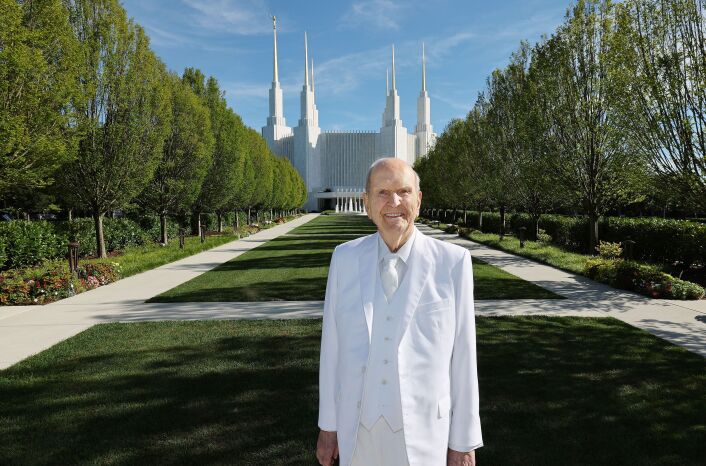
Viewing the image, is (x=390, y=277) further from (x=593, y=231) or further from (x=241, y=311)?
(x=593, y=231)

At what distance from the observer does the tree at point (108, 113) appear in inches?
643

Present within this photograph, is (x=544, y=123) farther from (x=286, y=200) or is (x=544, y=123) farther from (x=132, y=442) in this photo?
(x=286, y=200)

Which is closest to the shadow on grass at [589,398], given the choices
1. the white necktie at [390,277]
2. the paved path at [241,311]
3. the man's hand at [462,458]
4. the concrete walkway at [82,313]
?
the paved path at [241,311]

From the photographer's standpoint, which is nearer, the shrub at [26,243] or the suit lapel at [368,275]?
the suit lapel at [368,275]

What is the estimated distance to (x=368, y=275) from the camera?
2371 millimetres

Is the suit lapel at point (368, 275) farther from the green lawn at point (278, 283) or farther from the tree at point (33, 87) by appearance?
the tree at point (33, 87)

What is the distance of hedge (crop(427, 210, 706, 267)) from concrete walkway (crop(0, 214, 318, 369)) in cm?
1155

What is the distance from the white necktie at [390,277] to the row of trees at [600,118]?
10.6 meters

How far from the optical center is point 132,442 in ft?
14.6

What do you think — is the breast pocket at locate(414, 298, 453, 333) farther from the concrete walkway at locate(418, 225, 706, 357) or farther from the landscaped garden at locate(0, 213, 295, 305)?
the landscaped garden at locate(0, 213, 295, 305)

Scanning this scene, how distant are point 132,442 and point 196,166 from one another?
20357 mm

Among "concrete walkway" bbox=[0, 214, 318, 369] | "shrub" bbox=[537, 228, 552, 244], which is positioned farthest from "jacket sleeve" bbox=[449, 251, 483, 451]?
"shrub" bbox=[537, 228, 552, 244]

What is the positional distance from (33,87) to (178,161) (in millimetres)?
11040

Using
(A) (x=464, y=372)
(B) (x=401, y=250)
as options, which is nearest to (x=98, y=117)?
(B) (x=401, y=250)
